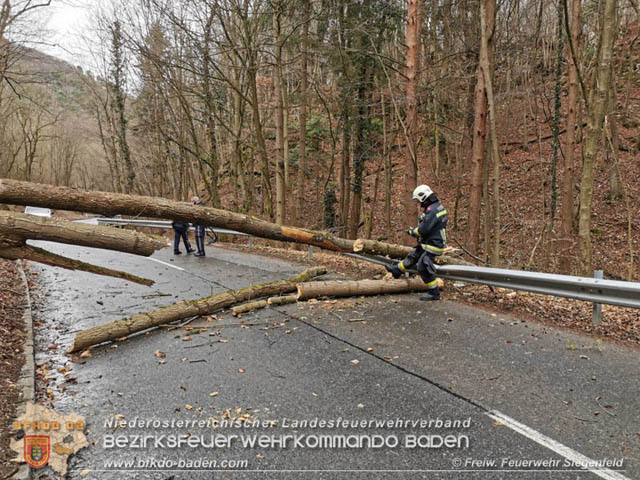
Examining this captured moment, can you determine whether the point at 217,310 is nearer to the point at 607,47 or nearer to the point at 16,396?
the point at 16,396

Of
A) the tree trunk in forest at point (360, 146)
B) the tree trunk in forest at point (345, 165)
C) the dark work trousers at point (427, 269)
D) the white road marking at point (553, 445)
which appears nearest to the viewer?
the white road marking at point (553, 445)

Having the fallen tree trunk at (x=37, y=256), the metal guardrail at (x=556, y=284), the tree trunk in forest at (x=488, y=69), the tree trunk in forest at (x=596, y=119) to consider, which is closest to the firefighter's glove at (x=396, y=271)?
the metal guardrail at (x=556, y=284)

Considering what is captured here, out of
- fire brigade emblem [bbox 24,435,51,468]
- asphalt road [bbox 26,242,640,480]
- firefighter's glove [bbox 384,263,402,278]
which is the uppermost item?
firefighter's glove [bbox 384,263,402,278]

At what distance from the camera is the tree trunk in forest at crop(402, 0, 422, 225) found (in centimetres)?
985

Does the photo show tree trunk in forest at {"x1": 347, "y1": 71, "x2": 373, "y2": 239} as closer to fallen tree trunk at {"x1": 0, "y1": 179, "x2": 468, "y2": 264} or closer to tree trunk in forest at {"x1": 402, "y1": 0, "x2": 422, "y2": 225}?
tree trunk in forest at {"x1": 402, "y1": 0, "x2": 422, "y2": 225}

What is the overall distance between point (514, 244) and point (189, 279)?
14.8m

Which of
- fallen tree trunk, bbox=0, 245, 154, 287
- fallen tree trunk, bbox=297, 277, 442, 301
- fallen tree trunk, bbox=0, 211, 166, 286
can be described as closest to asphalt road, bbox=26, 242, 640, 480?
fallen tree trunk, bbox=297, 277, 442, 301

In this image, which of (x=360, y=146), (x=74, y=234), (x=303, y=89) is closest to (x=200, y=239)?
(x=303, y=89)

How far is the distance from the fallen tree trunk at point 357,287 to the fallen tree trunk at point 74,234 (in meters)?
3.00

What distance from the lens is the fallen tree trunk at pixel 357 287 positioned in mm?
7188

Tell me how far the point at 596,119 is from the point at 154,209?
8.14 metres

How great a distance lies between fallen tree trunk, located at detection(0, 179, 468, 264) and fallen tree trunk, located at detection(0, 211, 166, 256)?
30 centimetres

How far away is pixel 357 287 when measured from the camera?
7414 millimetres

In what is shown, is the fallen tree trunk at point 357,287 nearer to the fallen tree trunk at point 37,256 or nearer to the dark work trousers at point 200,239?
the fallen tree trunk at point 37,256
